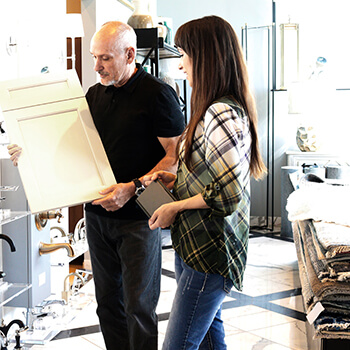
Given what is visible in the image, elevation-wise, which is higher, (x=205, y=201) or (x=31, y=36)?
(x=31, y=36)

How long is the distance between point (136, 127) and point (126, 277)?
0.56m

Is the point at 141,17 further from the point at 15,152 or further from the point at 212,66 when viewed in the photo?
the point at 212,66

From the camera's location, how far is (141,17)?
4.78m

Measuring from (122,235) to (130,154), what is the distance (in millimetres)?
305

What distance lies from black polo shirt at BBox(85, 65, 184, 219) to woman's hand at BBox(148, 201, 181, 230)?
0.54 m

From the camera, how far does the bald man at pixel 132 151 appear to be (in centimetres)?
206

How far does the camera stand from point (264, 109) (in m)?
6.40

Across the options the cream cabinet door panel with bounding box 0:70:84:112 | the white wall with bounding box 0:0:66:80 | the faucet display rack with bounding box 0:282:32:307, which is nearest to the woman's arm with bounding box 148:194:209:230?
the cream cabinet door panel with bounding box 0:70:84:112

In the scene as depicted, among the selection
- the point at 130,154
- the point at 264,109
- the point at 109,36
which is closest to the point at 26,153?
the point at 130,154

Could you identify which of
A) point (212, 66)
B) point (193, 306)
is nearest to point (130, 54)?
point (212, 66)

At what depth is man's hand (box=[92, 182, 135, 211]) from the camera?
1.91 m

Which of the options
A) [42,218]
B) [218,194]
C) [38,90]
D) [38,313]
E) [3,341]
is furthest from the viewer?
[38,313]

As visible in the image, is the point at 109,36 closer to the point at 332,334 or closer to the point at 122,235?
the point at 122,235

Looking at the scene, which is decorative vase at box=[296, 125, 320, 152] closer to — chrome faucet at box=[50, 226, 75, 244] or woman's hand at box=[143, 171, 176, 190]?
chrome faucet at box=[50, 226, 75, 244]
